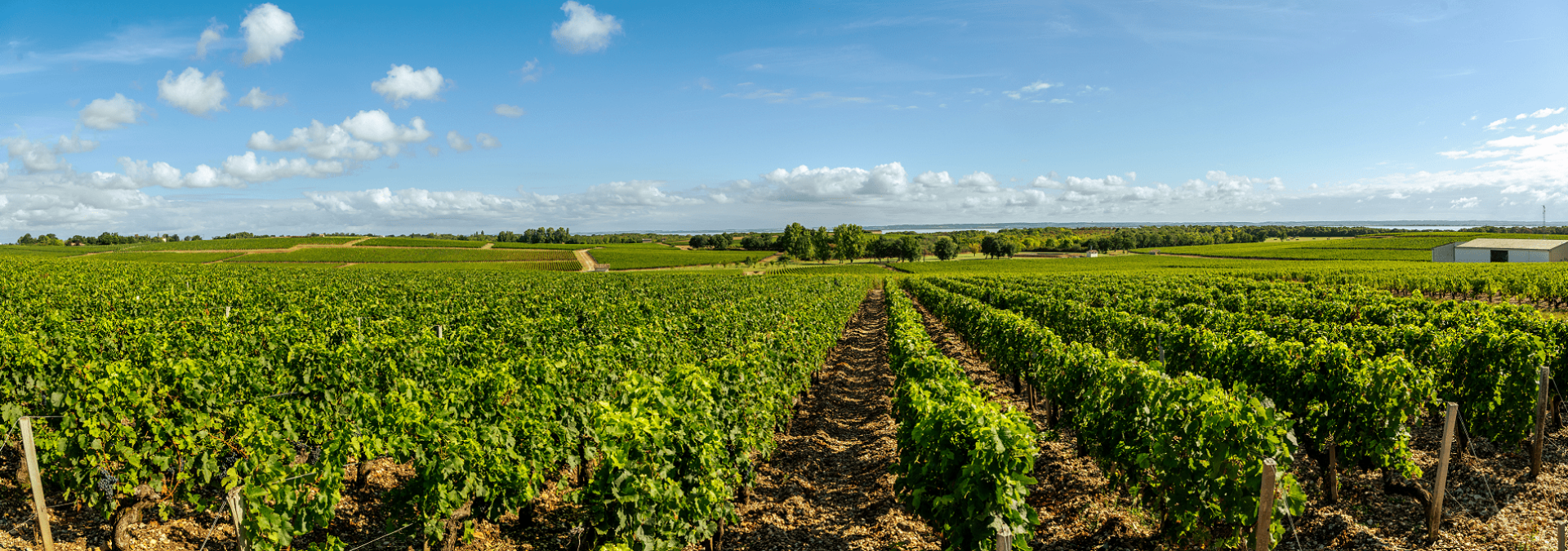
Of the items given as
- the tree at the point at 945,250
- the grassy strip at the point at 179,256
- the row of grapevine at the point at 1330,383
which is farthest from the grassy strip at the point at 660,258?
the row of grapevine at the point at 1330,383

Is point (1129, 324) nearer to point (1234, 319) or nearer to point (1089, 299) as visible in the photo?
point (1234, 319)

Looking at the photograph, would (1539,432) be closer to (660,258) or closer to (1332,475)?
(1332,475)

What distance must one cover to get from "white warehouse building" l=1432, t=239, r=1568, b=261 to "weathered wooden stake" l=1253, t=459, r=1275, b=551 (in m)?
107

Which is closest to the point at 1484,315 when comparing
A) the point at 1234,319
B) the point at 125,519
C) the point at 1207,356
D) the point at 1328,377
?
the point at 1234,319

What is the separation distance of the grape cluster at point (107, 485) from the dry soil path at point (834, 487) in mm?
6132

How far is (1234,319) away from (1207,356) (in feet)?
21.6

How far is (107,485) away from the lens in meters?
6.29

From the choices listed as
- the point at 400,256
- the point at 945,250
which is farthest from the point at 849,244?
the point at 400,256

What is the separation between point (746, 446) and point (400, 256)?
102 meters

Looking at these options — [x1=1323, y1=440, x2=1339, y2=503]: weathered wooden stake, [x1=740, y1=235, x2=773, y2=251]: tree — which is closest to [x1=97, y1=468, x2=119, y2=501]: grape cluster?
[x1=1323, y1=440, x2=1339, y2=503]: weathered wooden stake

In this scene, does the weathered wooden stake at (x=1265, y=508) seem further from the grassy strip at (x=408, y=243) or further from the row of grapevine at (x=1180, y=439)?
the grassy strip at (x=408, y=243)

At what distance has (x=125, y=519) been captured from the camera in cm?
643

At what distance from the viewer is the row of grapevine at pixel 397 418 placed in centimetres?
574

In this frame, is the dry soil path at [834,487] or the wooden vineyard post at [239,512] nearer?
the wooden vineyard post at [239,512]
